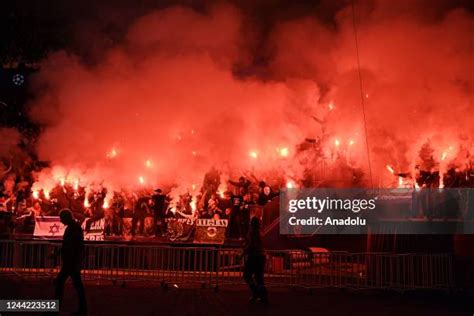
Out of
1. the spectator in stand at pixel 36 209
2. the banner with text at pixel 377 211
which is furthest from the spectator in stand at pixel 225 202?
the spectator in stand at pixel 36 209

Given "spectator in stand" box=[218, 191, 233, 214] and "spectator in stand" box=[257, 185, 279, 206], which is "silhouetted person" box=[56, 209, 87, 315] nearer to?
"spectator in stand" box=[257, 185, 279, 206]

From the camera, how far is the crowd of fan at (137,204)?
39.4 ft

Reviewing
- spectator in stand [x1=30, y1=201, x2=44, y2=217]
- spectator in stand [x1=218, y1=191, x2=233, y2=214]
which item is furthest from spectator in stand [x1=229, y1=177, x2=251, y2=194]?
spectator in stand [x1=30, y1=201, x2=44, y2=217]

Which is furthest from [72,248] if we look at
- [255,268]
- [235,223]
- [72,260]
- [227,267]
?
[235,223]

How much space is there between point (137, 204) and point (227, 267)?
4.31 meters

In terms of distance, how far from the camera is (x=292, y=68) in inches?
510

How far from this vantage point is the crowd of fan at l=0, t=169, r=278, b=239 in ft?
39.4

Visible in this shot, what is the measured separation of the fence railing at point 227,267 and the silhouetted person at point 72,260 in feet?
8.99

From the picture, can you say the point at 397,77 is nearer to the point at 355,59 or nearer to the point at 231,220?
the point at 355,59

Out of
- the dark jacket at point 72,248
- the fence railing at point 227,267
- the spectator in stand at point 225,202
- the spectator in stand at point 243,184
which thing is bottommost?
the fence railing at point 227,267

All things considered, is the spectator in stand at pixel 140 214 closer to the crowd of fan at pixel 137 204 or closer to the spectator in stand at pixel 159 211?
the crowd of fan at pixel 137 204

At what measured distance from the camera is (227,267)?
9359mm

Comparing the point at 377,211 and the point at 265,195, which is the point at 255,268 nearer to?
the point at 377,211

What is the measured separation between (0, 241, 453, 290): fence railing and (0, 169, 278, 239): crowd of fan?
220 cm
